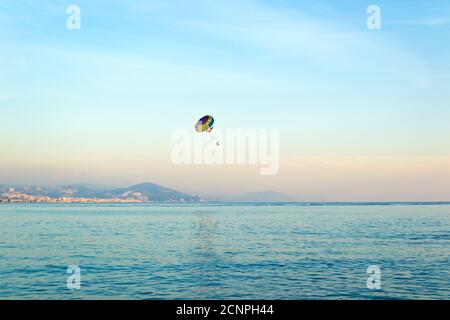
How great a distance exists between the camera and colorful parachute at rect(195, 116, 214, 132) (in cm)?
8286

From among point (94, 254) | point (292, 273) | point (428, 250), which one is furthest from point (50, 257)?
point (428, 250)

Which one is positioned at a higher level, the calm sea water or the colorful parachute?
the colorful parachute

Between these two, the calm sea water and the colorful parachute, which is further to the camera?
the colorful parachute

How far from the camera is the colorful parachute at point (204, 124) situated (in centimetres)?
8286

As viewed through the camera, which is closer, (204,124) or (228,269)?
(228,269)

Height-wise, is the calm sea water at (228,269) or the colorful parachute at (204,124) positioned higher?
the colorful parachute at (204,124)

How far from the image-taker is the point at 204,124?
83.4 meters

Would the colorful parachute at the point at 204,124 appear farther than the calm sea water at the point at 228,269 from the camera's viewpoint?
Yes

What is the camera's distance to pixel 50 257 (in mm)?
50312

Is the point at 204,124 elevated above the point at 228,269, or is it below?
above

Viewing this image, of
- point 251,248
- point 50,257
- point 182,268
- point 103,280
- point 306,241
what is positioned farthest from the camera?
point 306,241
